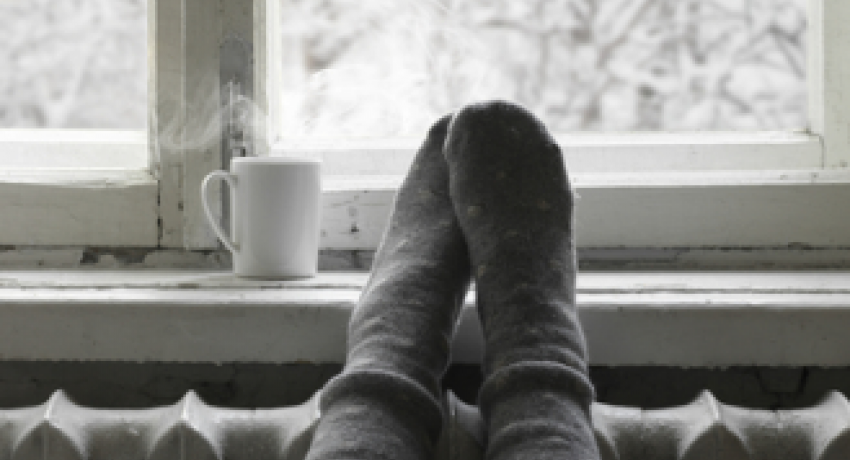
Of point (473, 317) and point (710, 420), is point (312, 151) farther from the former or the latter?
point (710, 420)

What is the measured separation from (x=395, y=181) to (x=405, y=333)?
Result: 32 centimetres

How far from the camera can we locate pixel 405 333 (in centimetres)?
75

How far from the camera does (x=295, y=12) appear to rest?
1.10 meters

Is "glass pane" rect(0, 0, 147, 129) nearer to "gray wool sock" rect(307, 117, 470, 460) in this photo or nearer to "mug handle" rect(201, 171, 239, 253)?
"mug handle" rect(201, 171, 239, 253)

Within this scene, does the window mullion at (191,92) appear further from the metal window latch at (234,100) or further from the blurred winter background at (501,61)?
the blurred winter background at (501,61)

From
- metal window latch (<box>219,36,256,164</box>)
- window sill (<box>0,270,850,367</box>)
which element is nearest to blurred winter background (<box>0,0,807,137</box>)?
metal window latch (<box>219,36,256,164</box>)

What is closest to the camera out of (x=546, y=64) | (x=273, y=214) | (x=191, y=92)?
(x=273, y=214)

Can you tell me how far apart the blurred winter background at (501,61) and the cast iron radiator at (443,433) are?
0.48 metres

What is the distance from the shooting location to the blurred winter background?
1.09 meters

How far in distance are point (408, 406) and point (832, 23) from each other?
2.36ft

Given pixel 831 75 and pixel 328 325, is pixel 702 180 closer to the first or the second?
pixel 831 75

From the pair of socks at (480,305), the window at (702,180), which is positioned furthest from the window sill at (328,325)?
the window at (702,180)

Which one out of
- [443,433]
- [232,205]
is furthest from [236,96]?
[443,433]

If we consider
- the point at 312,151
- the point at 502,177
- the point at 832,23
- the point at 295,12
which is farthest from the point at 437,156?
the point at 832,23
